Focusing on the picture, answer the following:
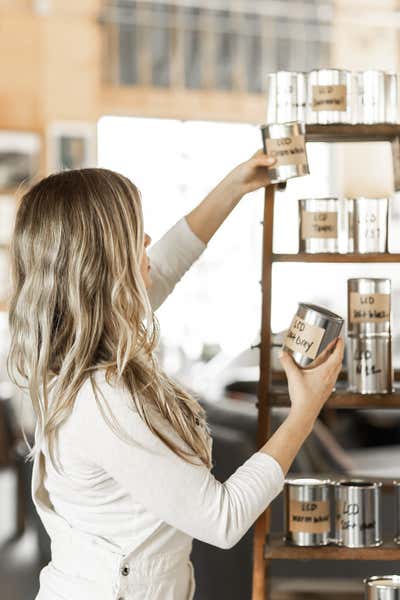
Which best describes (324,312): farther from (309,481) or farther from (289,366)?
(309,481)

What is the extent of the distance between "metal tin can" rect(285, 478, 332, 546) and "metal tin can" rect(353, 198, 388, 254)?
Answer: 464 millimetres

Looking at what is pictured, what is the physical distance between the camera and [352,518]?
1853 mm

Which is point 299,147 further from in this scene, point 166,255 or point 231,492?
point 231,492

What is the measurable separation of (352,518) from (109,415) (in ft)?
1.96

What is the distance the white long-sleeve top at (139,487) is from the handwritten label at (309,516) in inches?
11.3

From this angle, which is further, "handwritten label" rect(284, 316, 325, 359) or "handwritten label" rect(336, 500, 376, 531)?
"handwritten label" rect(336, 500, 376, 531)

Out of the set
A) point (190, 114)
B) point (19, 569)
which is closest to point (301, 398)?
point (19, 569)

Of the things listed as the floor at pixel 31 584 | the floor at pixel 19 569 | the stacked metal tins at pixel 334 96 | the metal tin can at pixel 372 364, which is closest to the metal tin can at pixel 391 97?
the stacked metal tins at pixel 334 96

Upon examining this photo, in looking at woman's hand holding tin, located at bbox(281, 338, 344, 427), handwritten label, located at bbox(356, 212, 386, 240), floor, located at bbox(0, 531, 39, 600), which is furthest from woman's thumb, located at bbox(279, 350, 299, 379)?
floor, located at bbox(0, 531, 39, 600)

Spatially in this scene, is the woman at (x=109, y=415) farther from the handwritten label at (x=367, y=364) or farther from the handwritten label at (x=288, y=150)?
the handwritten label at (x=288, y=150)

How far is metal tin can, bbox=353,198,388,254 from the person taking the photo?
1927mm

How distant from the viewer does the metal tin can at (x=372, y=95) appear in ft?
6.32

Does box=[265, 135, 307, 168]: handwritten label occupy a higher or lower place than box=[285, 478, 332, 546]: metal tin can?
higher

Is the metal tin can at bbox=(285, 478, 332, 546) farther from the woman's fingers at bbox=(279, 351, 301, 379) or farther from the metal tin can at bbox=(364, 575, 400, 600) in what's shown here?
the woman's fingers at bbox=(279, 351, 301, 379)
